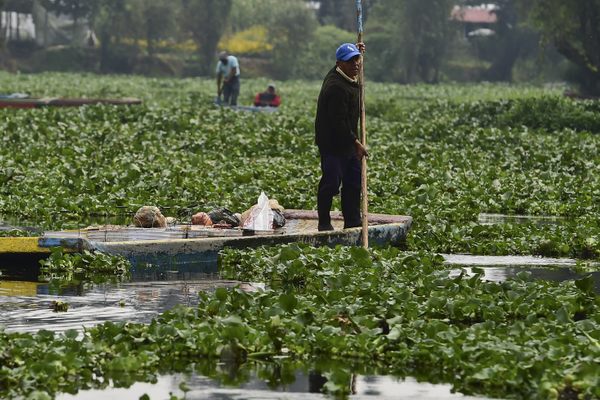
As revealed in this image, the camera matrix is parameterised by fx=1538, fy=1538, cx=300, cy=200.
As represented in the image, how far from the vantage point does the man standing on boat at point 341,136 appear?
13953 mm

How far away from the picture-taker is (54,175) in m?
20.1

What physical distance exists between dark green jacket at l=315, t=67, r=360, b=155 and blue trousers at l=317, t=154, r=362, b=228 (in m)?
0.11

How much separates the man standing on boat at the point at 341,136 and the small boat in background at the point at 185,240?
416 mm

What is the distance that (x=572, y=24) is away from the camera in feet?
129

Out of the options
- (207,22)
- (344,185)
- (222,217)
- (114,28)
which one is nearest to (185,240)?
(222,217)

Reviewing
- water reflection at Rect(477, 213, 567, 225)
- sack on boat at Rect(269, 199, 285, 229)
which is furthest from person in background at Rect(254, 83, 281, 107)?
sack on boat at Rect(269, 199, 285, 229)

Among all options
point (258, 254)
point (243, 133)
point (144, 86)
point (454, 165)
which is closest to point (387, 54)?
point (144, 86)

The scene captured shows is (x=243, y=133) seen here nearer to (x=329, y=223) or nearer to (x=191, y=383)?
(x=329, y=223)

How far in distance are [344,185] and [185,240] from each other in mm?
2141

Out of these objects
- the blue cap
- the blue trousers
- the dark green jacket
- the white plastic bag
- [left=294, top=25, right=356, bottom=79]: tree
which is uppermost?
the blue cap

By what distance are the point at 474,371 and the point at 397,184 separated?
11466 mm

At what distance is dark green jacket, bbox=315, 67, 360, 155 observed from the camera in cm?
1397

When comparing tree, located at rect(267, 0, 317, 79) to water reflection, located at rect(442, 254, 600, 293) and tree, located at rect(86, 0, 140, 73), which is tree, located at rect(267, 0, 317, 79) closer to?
tree, located at rect(86, 0, 140, 73)

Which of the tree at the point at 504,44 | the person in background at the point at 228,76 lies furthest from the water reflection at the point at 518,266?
the tree at the point at 504,44
